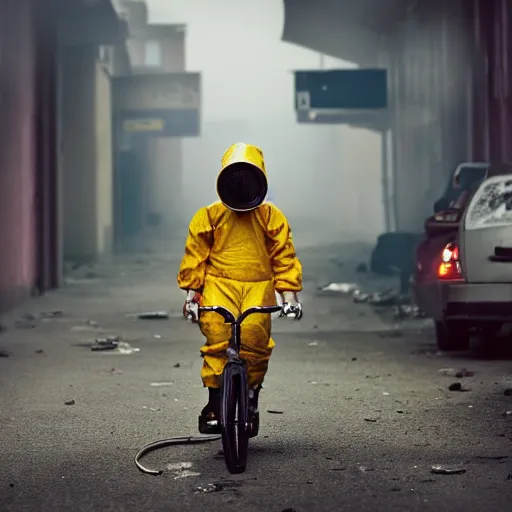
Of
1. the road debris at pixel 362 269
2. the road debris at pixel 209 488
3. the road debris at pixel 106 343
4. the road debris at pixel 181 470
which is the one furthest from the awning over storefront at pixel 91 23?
the road debris at pixel 209 488

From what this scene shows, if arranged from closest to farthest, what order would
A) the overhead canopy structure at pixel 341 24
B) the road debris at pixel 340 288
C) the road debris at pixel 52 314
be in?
the road debris at pixel 52 314
the road debris at pixel 340 288
the overhead canopy structure at pixel 341 24

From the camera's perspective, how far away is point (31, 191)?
844 inches

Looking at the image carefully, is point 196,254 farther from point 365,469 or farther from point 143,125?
point 143,125

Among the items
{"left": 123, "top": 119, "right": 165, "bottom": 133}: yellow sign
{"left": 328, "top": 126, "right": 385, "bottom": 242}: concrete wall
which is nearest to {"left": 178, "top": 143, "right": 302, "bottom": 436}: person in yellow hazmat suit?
{"left": 123, "top": 119, "right": 165, "bottom": 133}: yellow sign

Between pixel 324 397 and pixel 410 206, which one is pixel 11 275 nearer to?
pixel 324 397

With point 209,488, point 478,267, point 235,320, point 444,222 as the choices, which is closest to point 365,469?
point 209,488

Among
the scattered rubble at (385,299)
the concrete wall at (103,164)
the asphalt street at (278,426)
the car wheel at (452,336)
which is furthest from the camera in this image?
the concrete wall at (103,164)

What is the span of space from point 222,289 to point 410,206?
106 ft

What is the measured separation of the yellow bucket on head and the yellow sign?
37.1m

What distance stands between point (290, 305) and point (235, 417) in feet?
2.14

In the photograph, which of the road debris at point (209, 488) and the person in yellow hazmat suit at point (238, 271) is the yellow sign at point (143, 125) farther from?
the road debris at point (209, 488)

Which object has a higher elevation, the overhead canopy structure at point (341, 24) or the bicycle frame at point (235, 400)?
the overhead canopy structure at point (341, 24)

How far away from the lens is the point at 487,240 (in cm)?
1045

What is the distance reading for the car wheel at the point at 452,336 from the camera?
37.5ft
